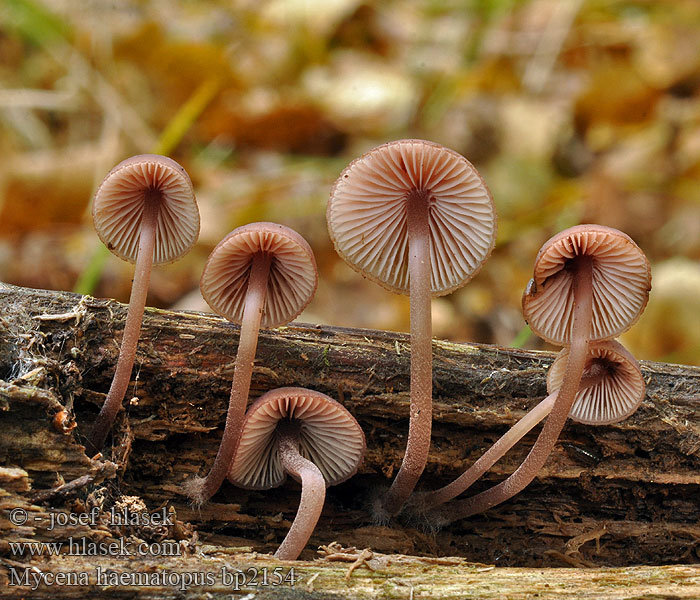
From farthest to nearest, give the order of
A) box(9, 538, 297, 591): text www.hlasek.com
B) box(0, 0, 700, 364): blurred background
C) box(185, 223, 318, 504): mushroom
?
box(0, 0, 700, 364): blurred background
box(185, 223, 318, 504): mushroom
box(9, 538, 297, 591): text www.hlasek.com

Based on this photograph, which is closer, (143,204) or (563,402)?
(563,402)

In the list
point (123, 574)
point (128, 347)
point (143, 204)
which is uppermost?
point (143, 204)

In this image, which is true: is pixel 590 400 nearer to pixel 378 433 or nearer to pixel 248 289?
pixel 378 433

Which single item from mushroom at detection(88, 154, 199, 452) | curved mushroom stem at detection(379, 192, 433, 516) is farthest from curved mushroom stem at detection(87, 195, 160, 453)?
curved mushroom stem at detection(379, 192, 433, 516)

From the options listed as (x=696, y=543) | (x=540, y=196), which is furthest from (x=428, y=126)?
(x=696, y=543)

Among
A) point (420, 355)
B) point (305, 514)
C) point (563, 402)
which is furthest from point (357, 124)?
point (305, 514)

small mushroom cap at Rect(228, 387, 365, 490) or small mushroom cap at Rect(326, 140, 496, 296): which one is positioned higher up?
small mushroom cap at Rect(326, 140, 496, 296)

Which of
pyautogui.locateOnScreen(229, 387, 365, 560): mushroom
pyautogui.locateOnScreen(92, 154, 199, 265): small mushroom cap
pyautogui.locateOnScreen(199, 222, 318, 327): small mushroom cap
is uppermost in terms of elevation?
pyautogui.locateOnScreen(92, 154, 199, 265): small mushroom cap
